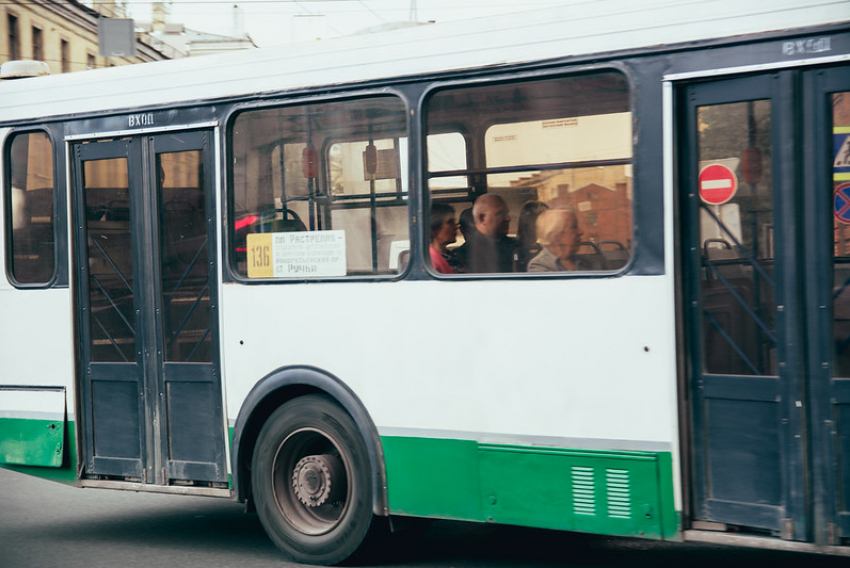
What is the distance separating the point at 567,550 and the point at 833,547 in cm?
217

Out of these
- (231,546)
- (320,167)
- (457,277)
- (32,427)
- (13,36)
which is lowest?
(231,546)

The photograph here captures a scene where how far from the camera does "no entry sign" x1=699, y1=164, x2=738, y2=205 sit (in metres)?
5.29

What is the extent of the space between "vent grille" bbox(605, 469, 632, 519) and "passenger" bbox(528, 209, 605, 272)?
39.4 inches

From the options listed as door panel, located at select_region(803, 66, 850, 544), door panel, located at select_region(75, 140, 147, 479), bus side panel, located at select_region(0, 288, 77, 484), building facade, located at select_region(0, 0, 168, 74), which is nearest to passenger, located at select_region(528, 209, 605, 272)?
door panel, located at select_region(803, 66, 850, 544)

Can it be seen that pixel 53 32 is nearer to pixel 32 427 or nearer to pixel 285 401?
pixel 32 427

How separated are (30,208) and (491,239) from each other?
3553mm

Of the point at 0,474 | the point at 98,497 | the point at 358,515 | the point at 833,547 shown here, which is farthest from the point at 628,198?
the point at 0,474

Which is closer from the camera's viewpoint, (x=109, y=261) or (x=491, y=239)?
(x=491, y=239)

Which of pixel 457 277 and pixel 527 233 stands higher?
pixel 527 233

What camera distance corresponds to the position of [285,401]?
6824 mm

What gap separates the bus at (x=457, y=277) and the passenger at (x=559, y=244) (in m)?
0.02

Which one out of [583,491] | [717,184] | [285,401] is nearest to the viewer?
[717,184]

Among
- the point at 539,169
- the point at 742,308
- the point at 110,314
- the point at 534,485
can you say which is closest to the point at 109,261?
the point at 110,314

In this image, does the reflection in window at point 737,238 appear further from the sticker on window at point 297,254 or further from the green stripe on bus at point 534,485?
the sticker on window at point 297,254
